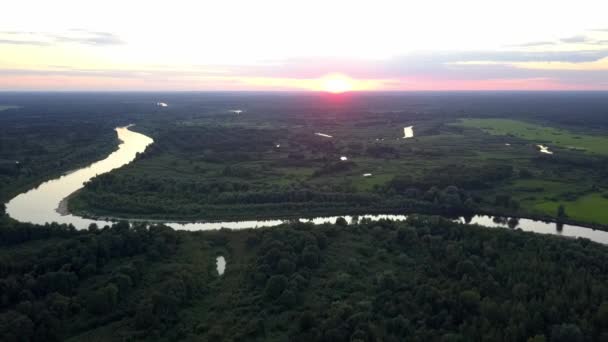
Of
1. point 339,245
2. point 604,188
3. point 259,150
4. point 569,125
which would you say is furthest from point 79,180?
point 569,125

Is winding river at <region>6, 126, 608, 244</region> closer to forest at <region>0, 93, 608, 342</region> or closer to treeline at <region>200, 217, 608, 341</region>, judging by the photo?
forest at <region>0, 93, 608, 342</region>

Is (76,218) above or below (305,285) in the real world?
above

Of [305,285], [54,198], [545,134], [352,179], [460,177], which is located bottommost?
[305,285]

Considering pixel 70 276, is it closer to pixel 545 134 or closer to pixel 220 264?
pixel 220 264

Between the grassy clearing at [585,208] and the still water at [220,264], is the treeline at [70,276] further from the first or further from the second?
the grassy clearing at [585,208]

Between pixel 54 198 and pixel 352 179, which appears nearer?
pixel 54 198

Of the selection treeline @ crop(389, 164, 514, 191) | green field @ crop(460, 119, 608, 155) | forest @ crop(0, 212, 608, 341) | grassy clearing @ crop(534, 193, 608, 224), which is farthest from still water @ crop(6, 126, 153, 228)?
green field @ crop(460, 119, 608, 155)

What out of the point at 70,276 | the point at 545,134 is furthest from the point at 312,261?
the point at 545,134

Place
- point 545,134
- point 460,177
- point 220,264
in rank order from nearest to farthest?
point 220,264 → point 460,177 → point 545,134

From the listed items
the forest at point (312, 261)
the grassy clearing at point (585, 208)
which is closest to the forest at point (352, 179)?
the grassy clearing at point (585, 208)
